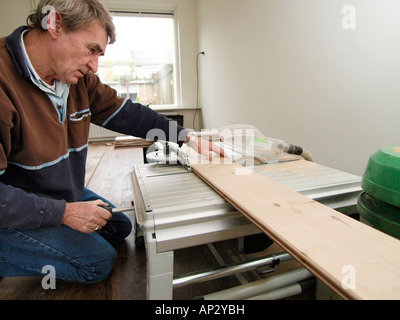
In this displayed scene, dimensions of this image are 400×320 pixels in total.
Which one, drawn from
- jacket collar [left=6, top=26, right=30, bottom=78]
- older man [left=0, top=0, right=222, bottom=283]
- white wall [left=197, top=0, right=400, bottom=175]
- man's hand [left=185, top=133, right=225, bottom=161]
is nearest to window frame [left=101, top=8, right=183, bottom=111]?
white wall [left=197, top=0, right=400, bottom=175]

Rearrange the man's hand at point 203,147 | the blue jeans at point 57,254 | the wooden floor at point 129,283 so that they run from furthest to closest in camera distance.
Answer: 1. the man's hand at point 203,147
2. the wooden floor at point 129,283
3. the blue jeans at point 57,254

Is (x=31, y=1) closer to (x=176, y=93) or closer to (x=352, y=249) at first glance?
(x=176, y=93)

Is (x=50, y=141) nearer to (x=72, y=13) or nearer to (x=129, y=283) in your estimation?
(x=72, y=13)

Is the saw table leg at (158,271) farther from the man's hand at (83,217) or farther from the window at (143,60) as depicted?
the window at (143,60)

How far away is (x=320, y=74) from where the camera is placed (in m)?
1.80

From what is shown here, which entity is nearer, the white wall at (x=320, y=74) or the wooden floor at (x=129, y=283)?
the wooden floor at (x=129, y=283)

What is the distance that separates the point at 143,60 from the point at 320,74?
4.00 metres

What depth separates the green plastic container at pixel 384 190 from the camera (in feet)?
2.09

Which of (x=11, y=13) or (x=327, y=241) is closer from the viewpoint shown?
(x=327, y=241)

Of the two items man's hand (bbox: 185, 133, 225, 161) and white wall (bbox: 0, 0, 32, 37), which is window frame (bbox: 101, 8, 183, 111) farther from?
man's hand (bbox: 185, 133, 225, 161)

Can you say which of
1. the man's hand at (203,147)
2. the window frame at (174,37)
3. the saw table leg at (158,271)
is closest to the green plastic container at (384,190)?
the saw table leg at (158,271)

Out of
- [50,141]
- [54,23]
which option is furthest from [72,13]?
[50,141]

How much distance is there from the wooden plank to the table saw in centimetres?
8
